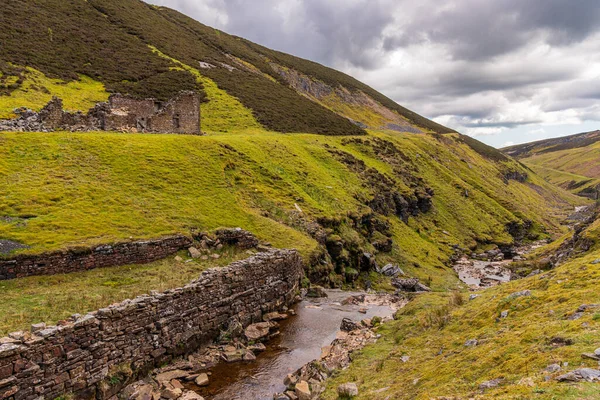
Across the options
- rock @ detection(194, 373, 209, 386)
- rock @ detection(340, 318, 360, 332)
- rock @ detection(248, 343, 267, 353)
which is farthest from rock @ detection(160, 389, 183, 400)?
rock @ detection(340, 318, 360, 332)

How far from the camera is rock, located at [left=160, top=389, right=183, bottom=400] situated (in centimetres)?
1458

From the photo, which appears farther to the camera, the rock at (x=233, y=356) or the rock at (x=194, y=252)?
the rock at (x=194, y=252)

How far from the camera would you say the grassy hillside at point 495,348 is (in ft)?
26.8

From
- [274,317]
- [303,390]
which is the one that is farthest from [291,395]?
[274,317]

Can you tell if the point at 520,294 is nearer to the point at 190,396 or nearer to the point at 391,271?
the point at 190,396

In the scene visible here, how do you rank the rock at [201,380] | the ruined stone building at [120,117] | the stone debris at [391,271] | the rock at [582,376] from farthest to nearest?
the stone debris at [391,271] < the ruined stone building at [120,117] < the rock at [201,380] < the rock at [582,376]

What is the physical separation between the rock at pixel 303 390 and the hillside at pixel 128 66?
3871cm

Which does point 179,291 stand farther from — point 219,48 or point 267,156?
point 219,48

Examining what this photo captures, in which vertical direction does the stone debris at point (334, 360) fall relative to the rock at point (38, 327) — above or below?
below

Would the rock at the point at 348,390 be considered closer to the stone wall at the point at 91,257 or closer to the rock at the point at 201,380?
the rock at the point at 201,380

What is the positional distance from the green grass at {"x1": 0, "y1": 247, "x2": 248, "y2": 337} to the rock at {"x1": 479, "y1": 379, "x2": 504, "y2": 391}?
14428 mm

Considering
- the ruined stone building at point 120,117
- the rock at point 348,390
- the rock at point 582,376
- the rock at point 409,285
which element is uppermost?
the ruined stone building at point 120,117

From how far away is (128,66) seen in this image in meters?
69.1

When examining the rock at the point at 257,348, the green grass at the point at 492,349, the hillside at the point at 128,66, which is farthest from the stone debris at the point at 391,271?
the hillside at the point at 128,66
